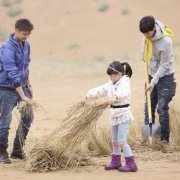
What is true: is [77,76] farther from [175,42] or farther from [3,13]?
[3,13]

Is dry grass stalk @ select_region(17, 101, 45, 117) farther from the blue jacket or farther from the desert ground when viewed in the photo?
the desert ground

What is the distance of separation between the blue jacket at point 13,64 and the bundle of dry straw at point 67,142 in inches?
32.0

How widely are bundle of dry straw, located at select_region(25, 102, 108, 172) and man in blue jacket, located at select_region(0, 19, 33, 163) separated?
548 mm

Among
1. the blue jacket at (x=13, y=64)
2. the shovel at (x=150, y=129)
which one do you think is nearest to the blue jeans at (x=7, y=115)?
the blue jacket at (x=13, y=64)

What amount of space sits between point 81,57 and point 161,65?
73.0 ft

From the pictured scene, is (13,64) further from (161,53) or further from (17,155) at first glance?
(161,53)

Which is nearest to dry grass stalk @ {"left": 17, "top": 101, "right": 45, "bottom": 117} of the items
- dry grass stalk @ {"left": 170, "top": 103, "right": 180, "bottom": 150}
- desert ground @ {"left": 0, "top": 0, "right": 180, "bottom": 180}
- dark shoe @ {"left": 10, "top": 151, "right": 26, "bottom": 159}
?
desert ground @ {"left": 0, "top": 0, "right": 180, "bottom": 180}

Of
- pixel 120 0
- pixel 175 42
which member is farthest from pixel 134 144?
pixel 120 0

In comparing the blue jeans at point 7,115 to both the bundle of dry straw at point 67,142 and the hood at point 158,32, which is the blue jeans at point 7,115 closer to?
the bundle of dry straw at point 67,142

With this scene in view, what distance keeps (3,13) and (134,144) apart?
35404mm

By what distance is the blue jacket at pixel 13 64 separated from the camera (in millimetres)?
7988

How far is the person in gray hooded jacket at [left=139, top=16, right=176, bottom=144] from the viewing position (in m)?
8.84

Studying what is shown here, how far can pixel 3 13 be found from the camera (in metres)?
43.6

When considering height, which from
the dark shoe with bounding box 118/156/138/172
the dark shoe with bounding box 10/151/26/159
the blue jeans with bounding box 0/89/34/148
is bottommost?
the dark shoe with bounding box 118/156/138/172
